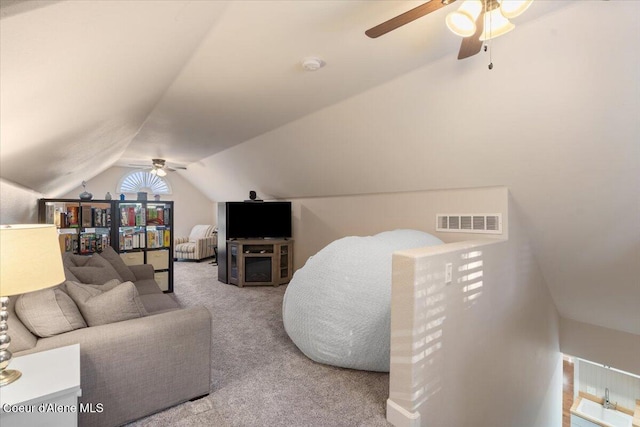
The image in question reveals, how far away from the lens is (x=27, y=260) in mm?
1380

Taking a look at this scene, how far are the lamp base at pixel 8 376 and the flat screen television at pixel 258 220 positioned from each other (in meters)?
4.13

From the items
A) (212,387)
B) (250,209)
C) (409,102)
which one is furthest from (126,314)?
(250,209)

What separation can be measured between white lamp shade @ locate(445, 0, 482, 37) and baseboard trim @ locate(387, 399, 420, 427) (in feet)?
6.99

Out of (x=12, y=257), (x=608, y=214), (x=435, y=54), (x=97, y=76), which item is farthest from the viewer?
(x=608, y=214)

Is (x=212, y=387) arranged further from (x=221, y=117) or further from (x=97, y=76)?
(x=221, y=117)

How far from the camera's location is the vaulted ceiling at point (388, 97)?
5.05ft

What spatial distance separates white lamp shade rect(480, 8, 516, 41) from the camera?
4.92 ft

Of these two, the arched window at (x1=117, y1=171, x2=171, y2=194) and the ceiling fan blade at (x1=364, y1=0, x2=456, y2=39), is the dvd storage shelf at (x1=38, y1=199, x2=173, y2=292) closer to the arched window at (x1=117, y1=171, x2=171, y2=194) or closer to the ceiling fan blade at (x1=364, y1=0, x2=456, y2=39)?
the arched window at (x1=117, y1=171, x2=171, y2=194)

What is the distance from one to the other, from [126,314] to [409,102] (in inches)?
109

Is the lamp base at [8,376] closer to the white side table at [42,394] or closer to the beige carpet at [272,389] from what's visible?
the white side table at [42,394]

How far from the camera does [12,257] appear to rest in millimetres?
1343

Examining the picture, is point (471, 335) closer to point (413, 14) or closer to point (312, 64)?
point (413, 14)

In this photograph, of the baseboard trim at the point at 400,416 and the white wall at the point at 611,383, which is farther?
the white wall at the point at 611,383

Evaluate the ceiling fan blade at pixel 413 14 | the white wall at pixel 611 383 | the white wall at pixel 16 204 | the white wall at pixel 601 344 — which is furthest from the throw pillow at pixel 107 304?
the white wall at pixel 611 383
